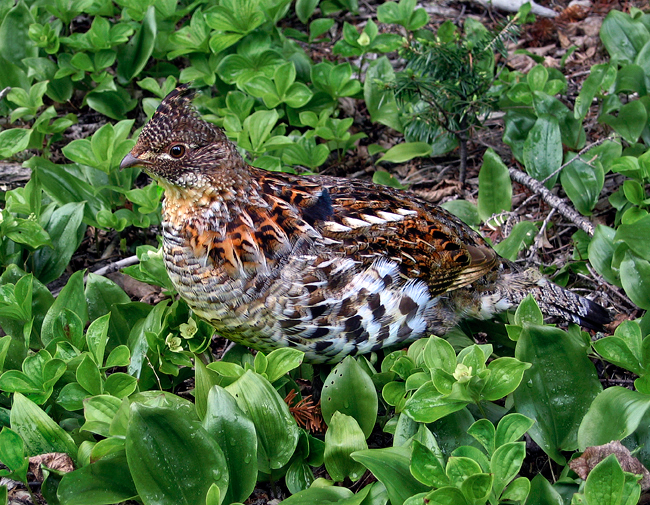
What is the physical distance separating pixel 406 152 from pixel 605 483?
132 inches

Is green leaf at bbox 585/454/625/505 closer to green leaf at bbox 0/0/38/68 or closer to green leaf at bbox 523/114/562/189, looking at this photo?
green leaf at bbox 523/114/562/189

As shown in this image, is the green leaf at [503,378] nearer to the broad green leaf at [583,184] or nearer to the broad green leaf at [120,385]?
the broad green leaf at [120,385]

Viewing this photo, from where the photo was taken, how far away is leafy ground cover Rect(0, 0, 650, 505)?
10.2ft

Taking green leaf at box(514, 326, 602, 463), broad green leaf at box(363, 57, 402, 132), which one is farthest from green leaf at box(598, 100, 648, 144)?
green leaf at box(514, 326, 602, 463)

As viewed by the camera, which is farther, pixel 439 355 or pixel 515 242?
pixel 515 242

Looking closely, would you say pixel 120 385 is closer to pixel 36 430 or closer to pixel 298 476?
pixel 36 430

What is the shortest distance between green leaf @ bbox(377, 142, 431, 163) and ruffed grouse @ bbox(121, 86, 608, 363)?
163 cm

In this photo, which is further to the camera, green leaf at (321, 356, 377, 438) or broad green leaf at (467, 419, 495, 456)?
green leaf at (321, 356, 377, 438)

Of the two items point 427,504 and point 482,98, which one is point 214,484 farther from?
point 482,98

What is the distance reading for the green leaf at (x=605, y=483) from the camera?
8.89 ft

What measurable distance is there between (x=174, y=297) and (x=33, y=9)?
3360 mm

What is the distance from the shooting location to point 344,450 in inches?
129

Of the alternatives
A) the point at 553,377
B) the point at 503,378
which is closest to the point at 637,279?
the point at 553,377

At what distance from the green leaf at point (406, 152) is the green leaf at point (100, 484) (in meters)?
3.29
